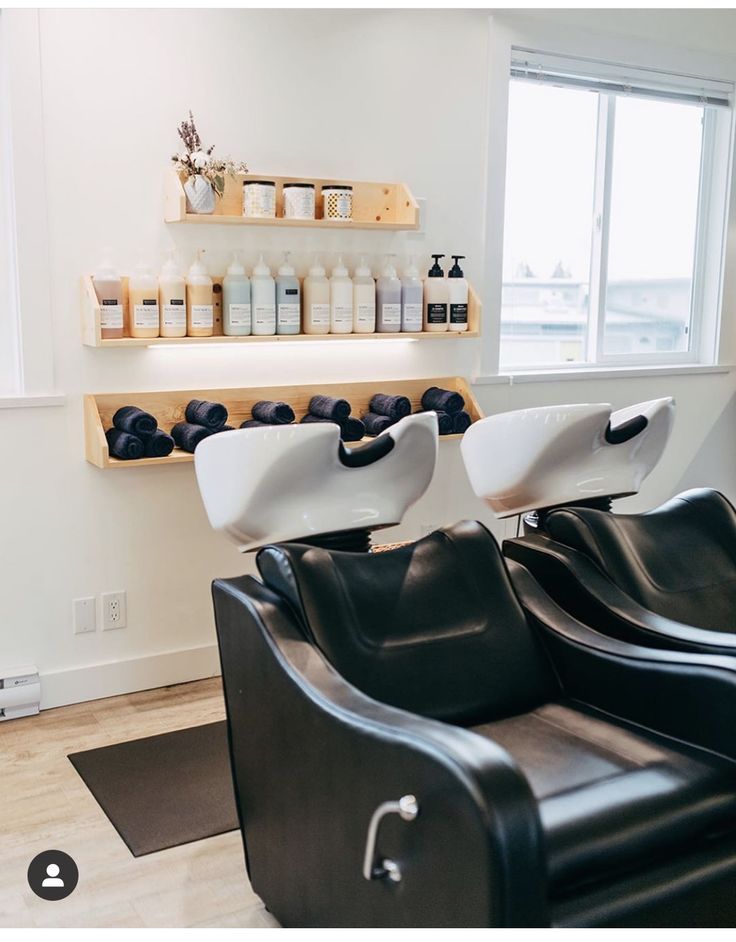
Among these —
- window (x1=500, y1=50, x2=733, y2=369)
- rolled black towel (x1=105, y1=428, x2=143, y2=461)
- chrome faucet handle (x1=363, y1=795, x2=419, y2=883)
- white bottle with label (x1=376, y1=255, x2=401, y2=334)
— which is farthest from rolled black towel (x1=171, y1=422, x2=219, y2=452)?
chrome faucet handle (x1=363, y1=795, x2=419, y2=883)

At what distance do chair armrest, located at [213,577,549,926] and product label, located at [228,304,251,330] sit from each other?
1279 millimetres

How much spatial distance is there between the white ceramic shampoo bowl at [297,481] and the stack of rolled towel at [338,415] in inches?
32.6

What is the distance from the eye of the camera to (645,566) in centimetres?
243

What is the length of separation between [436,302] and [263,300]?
653 millimetres

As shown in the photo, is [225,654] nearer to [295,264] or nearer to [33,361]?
[33,361]

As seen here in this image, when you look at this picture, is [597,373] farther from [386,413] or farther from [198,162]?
[198,162]

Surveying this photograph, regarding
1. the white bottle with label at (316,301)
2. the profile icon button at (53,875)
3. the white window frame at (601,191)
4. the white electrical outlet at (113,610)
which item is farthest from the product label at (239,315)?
the profile icon button at (53,875)

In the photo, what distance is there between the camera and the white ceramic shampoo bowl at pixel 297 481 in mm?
2176

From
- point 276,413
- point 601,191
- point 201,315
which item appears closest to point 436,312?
point 276,413

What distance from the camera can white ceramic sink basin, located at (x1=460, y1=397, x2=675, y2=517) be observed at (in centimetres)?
254

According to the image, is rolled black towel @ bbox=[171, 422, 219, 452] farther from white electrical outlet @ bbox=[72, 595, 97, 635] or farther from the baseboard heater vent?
the baseboard heater vent

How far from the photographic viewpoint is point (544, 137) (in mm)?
4043

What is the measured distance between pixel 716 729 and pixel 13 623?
2.07 metres

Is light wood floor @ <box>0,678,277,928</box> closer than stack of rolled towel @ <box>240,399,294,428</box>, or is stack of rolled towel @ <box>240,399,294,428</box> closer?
light wood floor @ <box>0,678,277,928</box>
